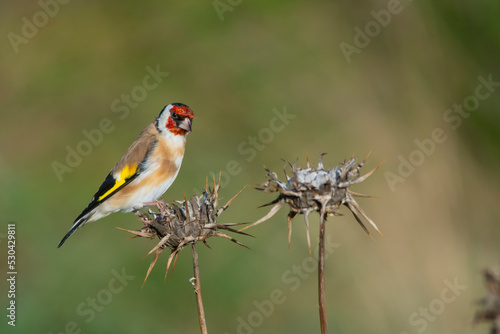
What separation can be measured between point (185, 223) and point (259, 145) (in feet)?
23.5

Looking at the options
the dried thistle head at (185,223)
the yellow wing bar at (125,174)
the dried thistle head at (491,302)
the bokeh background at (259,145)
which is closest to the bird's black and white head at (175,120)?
the yellow wing bar at (125,174)

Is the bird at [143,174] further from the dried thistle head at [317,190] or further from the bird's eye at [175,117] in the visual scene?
the dried thistle head at [317,190]

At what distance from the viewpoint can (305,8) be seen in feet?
40.4

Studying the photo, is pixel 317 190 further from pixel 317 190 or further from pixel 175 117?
pixel 175 117

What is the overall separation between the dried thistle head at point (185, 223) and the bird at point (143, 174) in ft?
5.51

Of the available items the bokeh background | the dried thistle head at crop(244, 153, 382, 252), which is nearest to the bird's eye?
the dried thistle head at crop(244, 153, 382, 252)

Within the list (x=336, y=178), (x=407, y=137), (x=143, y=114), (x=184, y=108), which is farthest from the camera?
(x=143, y=114)

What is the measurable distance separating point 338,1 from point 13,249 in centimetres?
798

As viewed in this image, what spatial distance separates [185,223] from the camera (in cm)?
435

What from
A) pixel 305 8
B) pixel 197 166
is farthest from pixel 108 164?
pixel 305 8

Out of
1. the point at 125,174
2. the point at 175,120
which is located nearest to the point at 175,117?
the point at 175,120

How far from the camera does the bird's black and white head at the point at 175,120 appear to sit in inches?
242

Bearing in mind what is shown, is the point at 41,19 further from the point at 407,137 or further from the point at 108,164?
the point at 407,137

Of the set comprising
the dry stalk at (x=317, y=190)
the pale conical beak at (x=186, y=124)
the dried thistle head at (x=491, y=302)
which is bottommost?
the dried thistle head at (x=491, y=302)
